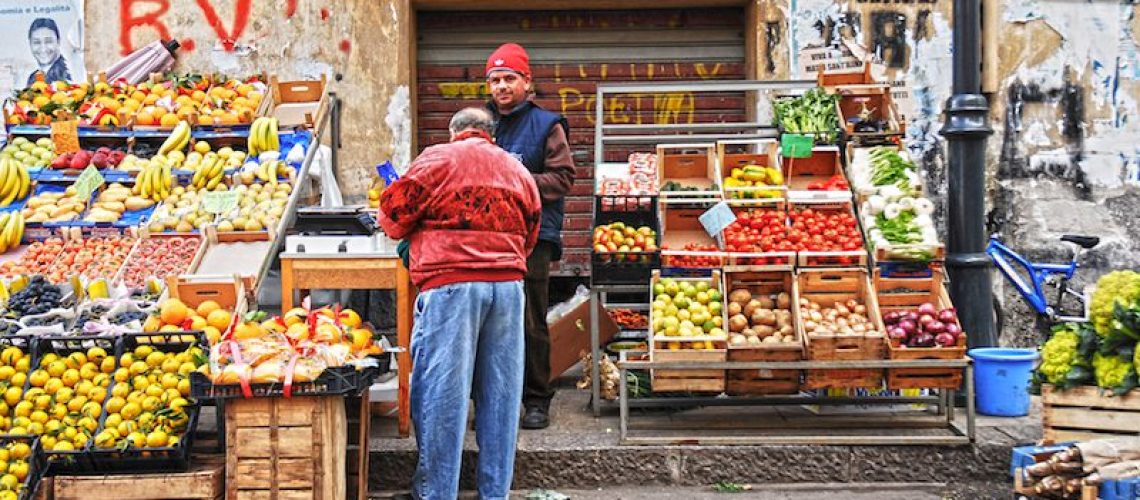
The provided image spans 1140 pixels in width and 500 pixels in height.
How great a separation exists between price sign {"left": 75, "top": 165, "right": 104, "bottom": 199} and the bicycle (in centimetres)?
703

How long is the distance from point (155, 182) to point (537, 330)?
129 inches

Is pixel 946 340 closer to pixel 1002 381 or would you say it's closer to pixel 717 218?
pixel 1002 381

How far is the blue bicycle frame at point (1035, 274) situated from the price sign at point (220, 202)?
19.8ft

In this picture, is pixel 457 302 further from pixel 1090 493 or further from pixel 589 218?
pixel 589 218

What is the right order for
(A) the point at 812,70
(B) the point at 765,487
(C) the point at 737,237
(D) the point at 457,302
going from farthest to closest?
(A) the point at 812,70 → (C) the point at 737,237 → (B) the point at 765,487 → (D) the point at 457,302

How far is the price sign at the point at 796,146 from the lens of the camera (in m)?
6.93

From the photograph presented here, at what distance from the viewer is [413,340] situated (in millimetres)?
4730

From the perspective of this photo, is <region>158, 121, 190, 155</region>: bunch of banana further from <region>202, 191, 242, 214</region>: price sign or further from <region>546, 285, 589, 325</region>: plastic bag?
<region>546, 285, 589, 325</region>: plastic bag

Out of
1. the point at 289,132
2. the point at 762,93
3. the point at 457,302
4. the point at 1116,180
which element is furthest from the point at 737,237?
the point at 1116,180

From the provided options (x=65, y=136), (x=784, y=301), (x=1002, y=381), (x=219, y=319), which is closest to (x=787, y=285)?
(x=784, y=301)

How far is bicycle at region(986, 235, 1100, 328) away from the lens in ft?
28.0

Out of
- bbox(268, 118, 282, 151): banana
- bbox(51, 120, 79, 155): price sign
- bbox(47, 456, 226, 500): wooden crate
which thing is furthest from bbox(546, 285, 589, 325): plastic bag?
bbox(51, 120, 79, 155): price sign

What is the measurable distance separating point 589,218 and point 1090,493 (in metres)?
5.44

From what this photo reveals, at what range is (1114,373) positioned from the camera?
5219mm
